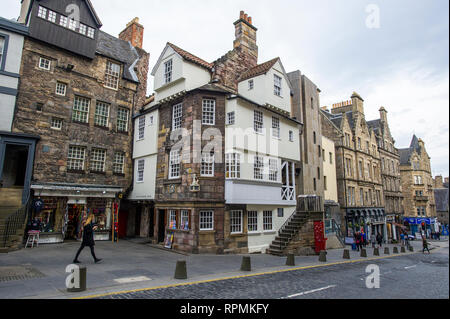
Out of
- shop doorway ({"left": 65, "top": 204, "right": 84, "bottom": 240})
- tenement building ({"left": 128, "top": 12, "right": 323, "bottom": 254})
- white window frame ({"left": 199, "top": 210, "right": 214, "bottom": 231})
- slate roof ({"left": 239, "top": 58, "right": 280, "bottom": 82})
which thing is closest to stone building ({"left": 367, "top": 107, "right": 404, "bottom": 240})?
tenement building ({"left": 128, "top": 12, "right": 323, "bottom": 254})

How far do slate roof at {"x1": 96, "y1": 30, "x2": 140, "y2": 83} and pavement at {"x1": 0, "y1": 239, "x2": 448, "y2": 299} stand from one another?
13992mm

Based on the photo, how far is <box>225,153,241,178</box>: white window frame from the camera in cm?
1667

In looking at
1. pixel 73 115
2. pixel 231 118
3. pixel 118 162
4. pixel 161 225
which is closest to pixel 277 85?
pixel 231 118

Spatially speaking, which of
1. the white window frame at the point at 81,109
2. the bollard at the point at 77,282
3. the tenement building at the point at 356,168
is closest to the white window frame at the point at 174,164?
the white window frame at the point at 81,109

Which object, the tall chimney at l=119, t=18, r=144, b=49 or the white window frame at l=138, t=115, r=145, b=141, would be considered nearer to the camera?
the white window frame at l=138, t=115, r=145, b=141

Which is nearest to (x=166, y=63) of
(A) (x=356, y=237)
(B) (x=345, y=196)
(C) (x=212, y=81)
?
(C) (x=212, y=81)

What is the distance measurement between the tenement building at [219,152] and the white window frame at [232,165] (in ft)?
0.20

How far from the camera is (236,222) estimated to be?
17.1 meters

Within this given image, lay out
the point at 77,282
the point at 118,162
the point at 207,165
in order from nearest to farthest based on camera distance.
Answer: the point at 77,282 → the point at 207,165 → the point at 118,162

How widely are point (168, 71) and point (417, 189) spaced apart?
52.5m

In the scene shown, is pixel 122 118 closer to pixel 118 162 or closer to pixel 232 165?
pixel 118 162

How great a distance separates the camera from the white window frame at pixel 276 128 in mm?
19797

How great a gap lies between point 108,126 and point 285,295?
1800 centimetres

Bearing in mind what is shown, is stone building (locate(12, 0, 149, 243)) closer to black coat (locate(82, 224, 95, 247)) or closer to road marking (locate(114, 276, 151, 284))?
black coat (locate(82, 224, 95, 247))
